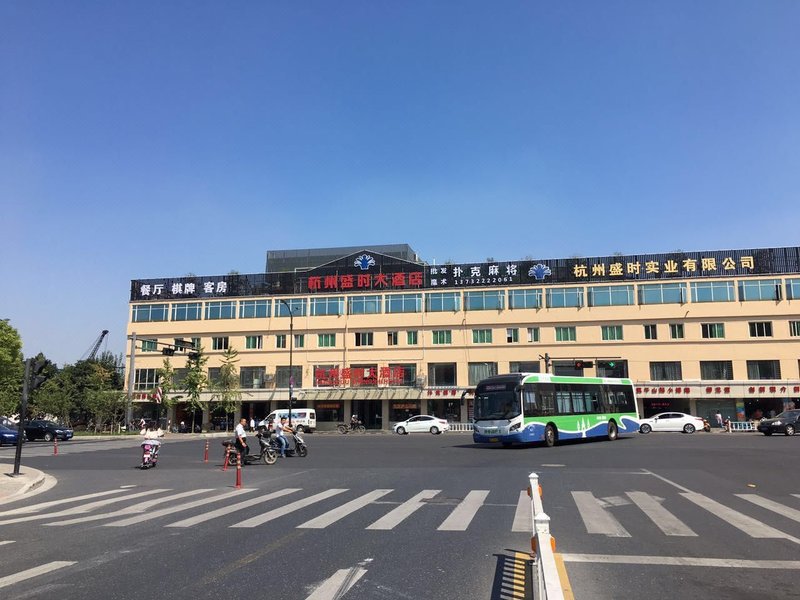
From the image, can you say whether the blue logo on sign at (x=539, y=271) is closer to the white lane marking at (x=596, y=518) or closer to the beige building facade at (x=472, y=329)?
the beige building facade at (x=472, y=329)

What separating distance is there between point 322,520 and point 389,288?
53316mm

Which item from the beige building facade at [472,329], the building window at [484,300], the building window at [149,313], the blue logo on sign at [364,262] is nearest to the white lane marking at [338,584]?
the beige building facade at [472,329]

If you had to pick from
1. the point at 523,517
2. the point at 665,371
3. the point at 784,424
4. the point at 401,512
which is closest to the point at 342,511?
the point at 401,512

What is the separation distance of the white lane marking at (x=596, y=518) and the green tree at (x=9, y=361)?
56.9 metres

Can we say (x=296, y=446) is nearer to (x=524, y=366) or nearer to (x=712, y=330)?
(x=524, y=366)

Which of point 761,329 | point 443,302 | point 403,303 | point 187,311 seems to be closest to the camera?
point 761,329

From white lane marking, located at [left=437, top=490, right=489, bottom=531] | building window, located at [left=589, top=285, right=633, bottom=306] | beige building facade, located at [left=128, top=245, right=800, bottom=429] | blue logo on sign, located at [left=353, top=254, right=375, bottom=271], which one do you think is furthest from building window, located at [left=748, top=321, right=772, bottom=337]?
white lane marking, located at [left=437, top=490, right=489, bottom=531]

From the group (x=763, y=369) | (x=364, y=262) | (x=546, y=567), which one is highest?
(x=364, y=262)

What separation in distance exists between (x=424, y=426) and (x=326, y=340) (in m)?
19.5

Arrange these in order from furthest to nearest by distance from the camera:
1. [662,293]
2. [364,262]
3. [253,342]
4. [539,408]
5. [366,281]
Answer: [253,342]
[364,262]
[366,281]
[662,293]
[539,408]

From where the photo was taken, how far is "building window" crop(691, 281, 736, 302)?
5562cm

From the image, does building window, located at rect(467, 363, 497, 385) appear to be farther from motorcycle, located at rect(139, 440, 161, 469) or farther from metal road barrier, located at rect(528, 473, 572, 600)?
metal road barrier, located at rect(528, 473, 572, 600)

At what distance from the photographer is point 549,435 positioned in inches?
1076

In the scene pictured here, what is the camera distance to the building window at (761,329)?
5441 cm
